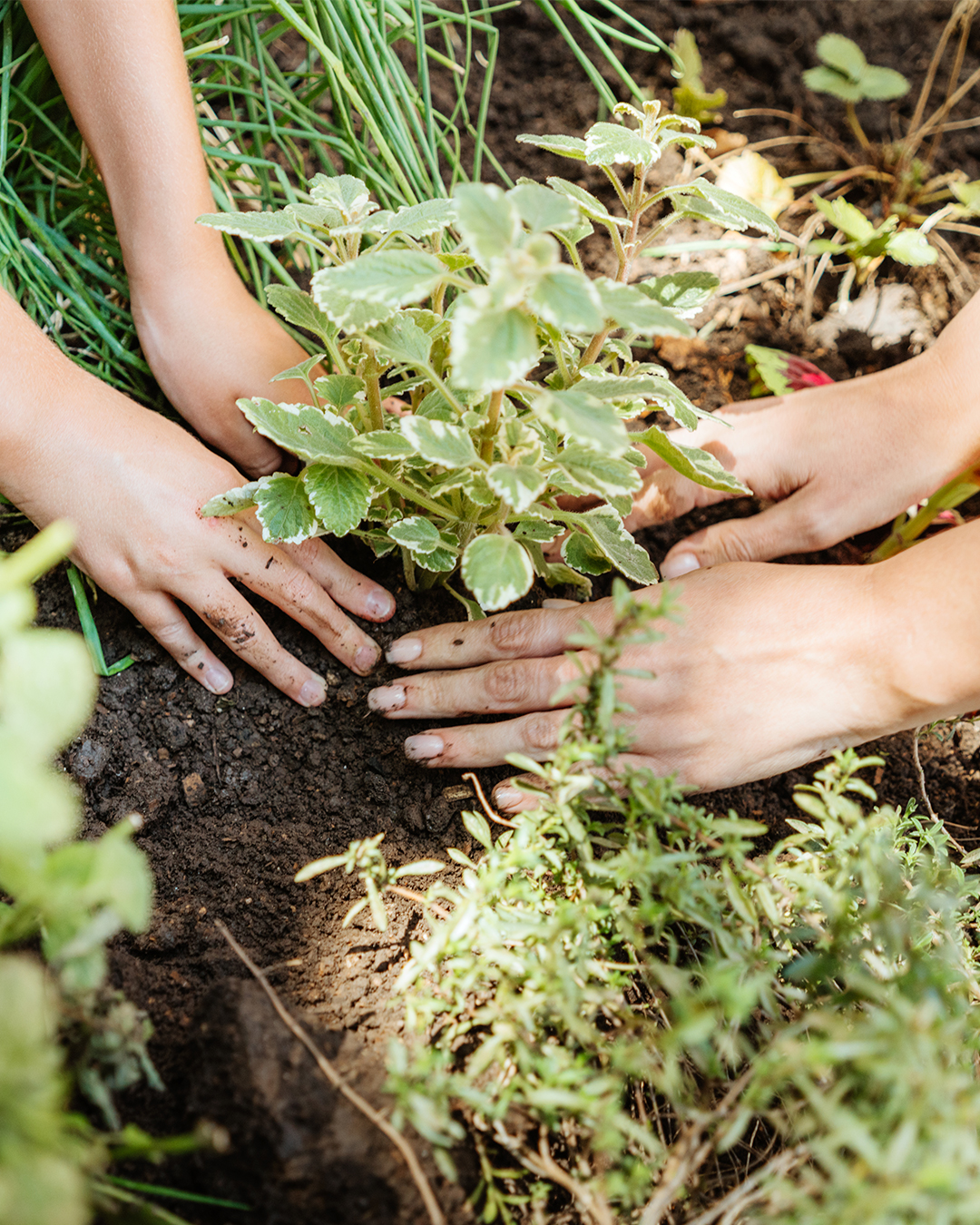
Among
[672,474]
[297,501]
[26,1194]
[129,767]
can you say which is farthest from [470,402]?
[26,1194]

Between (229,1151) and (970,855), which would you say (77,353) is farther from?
(970,855)

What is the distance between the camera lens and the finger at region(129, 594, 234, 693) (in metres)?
1.10

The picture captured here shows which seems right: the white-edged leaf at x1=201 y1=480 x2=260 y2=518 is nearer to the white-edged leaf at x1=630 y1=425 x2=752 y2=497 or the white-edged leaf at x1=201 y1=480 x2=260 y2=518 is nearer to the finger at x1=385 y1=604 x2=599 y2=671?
the finger at x1=385 y1=604 x2=599 y2=671

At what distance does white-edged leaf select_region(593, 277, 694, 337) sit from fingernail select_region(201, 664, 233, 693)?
2.33 ft

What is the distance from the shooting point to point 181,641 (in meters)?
1.11

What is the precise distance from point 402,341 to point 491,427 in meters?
0.14

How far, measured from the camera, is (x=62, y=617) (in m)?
1.17

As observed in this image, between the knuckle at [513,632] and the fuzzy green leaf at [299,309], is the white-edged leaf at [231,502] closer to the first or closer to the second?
the fuzzy green leaf at [299,309]

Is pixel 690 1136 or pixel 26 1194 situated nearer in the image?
pixel 26 1194

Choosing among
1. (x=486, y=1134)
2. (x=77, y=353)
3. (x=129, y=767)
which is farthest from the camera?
(x=77, y=353)

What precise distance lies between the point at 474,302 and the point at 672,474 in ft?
2.40

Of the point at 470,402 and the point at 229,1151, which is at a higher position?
the point at 470,402

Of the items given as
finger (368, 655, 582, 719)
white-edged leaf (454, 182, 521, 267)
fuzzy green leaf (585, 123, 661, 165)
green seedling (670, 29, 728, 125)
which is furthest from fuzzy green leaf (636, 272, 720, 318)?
green seedling (670, 29, 728, 125)

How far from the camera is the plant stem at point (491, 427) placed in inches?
33.1
